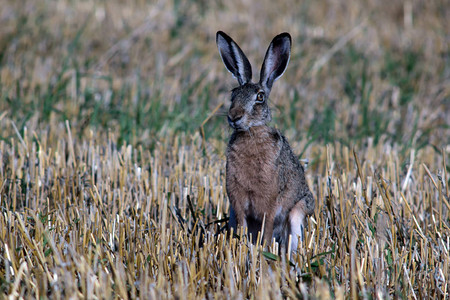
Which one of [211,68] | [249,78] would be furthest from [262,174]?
[211,68]

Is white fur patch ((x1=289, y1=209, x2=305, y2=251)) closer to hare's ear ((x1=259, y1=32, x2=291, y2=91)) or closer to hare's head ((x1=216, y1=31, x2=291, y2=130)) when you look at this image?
hare's head ((x1=216, y1=31, x2=291, y2=130))

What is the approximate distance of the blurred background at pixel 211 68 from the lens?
6.24 m

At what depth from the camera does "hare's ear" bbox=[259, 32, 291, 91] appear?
3.92 m

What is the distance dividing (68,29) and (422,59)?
18.8 ft

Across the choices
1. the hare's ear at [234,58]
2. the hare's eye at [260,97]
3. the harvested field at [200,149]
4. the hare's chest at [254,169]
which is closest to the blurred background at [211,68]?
the harvested field at [200,149]

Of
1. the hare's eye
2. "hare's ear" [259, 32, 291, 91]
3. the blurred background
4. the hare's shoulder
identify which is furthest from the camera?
the blurred background

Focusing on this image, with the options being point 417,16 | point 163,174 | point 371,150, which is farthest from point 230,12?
point 163,174

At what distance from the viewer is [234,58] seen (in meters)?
4.00

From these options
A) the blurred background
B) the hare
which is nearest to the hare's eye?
the hare

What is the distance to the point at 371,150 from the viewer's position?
5566 mm

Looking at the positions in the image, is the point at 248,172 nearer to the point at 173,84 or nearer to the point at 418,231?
the point at 418,231

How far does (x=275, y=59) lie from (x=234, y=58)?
28 centimetres

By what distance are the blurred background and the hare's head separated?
57.1 inches

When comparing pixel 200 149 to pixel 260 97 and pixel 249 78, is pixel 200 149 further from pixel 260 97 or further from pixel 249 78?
pixel 260 97
